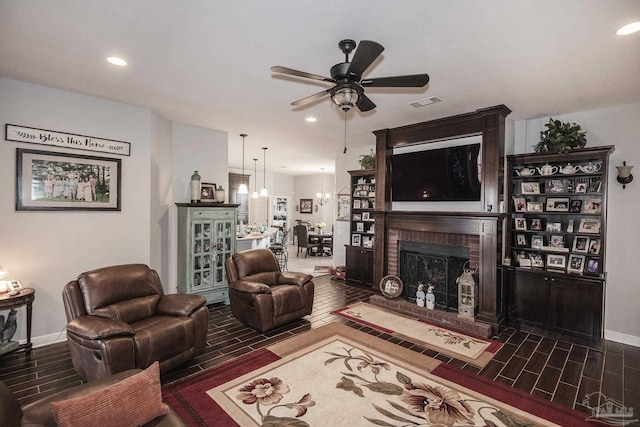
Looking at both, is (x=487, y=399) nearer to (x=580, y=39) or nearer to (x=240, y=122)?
(x=580, y=39)

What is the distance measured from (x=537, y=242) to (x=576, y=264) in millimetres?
487

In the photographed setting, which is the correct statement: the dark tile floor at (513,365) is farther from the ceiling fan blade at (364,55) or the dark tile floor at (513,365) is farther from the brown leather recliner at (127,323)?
the ceiling fan blade at (364,55)

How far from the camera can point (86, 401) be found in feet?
4.95

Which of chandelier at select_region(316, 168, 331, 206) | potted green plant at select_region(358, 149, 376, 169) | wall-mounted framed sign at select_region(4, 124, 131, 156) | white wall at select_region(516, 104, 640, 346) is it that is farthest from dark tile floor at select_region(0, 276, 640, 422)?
chandelier at select_region(316, 168, 331, 206)

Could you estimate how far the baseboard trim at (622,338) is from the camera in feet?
11.9

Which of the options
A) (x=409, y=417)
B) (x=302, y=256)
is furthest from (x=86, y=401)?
(x=302, y=256)

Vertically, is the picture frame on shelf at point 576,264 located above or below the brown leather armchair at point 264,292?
above

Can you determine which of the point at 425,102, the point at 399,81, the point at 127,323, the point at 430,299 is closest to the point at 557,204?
the point at 430,299

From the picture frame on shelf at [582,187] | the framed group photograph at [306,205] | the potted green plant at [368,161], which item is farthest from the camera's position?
the framed group photograph at [306,205]

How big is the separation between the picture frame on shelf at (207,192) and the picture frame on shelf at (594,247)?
18.0 feet

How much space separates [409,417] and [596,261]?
10.7 feet

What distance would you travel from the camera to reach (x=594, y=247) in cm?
383

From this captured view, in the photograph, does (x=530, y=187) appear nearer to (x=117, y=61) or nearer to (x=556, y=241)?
(x=556, y=241)

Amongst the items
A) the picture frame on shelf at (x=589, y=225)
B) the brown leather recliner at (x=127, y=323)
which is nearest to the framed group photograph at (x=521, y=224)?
the picture frame on shelf at (x=589, y=225)
